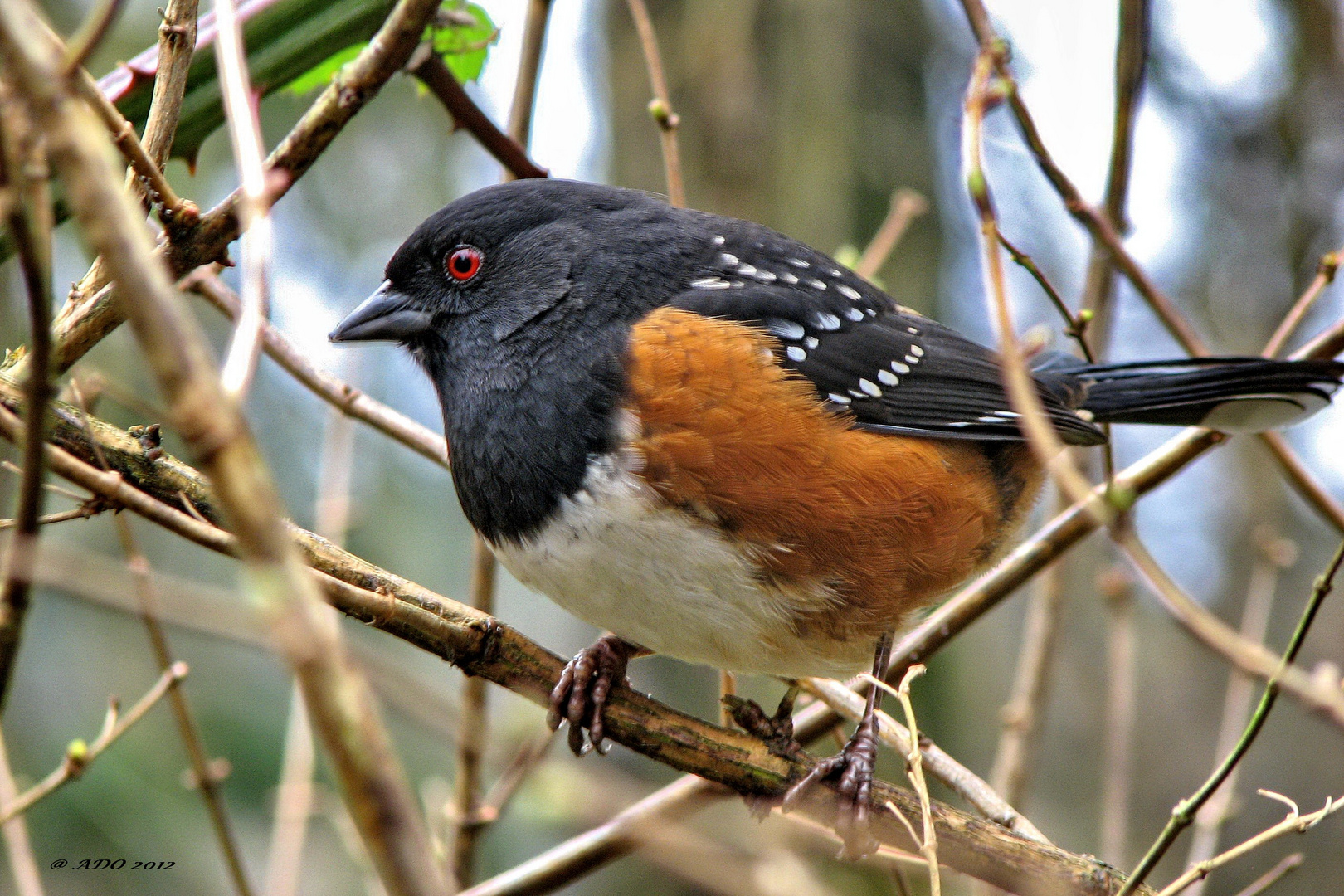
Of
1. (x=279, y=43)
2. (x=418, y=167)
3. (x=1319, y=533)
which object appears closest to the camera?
(x=279, y=43)

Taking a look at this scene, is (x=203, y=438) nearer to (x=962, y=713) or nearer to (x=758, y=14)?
(x=962, y=713)

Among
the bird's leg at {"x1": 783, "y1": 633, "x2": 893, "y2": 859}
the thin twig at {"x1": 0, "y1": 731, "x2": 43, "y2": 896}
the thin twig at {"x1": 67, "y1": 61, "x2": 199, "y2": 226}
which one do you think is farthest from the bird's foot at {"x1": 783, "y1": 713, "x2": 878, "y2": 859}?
the thin twig at {"x1": 67, "y1": 61, "x2": 199, "y2": 226}

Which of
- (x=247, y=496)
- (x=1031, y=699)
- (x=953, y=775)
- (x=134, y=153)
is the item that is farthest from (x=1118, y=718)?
(x=247, y=496)

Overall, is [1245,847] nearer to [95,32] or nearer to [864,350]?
[864,350]

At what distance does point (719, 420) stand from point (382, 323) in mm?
768

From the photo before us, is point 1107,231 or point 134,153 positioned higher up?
point 1107,231

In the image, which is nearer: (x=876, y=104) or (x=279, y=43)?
(x=279, y=43)

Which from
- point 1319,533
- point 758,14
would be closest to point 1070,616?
point 1319,533

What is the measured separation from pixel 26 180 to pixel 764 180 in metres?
3.41

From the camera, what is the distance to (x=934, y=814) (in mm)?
1817

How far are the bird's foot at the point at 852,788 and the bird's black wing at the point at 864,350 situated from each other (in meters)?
0.61

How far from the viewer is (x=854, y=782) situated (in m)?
1.91

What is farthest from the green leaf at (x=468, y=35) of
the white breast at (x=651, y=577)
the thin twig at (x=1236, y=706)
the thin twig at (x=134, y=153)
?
the thin twig at (x=1236, y=706)

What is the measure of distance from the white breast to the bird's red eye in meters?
0.60
